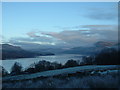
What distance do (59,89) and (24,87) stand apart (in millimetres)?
1214

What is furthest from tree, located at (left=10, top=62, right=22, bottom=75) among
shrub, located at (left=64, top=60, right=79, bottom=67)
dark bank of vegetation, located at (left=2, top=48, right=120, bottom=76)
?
shrub, located at (left=64, top=60, right=79, bottom=67)

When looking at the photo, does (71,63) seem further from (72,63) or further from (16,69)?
(16,69)

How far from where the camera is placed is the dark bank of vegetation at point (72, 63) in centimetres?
993

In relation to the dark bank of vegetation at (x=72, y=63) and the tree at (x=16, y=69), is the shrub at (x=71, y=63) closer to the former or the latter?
the dark bank of vegetation at (x=72, y=63)

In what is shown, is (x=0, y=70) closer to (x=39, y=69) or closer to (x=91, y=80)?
(x=39, y=69)

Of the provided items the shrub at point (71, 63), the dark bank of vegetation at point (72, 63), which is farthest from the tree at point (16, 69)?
the shrub at point (71, 63)

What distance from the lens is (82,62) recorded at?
11.4 metres

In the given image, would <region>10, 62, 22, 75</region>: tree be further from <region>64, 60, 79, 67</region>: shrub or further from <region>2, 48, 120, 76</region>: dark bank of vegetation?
<region>64, 60, 79, 67</region>: shrub

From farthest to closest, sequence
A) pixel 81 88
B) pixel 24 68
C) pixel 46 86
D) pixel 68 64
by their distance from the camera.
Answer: pixel 68 64, pixel 24 68, pixel 46 86, pixel 81 88

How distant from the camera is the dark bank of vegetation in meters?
9.93

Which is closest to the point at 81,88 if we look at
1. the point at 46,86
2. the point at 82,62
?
the point at 46,86

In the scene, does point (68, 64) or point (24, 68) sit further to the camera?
point (68, 64)

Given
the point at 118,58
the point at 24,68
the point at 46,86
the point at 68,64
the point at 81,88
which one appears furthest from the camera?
the point at 68,64

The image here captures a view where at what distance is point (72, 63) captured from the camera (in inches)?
436
